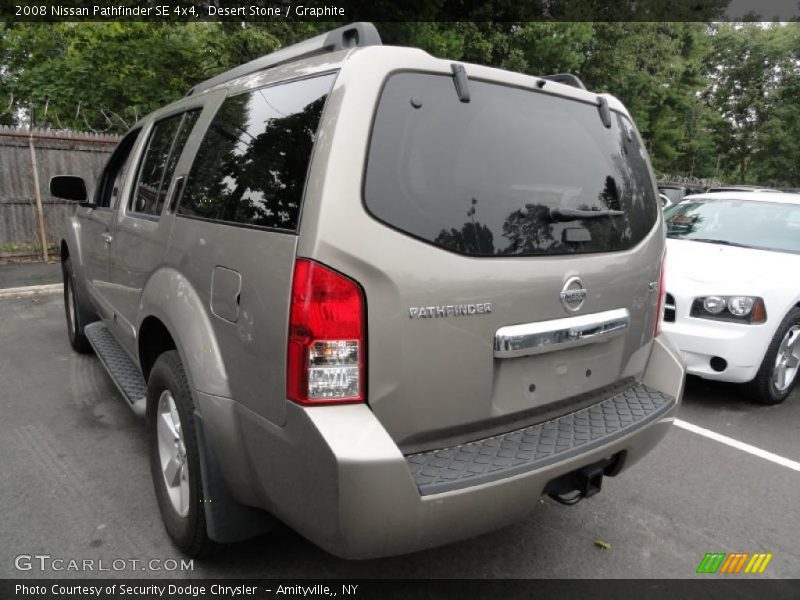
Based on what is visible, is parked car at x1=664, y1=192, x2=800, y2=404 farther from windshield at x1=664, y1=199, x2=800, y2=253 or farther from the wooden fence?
the wooden fence

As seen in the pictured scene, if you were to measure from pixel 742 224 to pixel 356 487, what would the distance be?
16.9 feet

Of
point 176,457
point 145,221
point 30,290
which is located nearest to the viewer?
point 176,457

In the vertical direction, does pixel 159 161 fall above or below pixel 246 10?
below

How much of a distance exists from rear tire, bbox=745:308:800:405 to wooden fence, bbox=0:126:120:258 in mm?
9456

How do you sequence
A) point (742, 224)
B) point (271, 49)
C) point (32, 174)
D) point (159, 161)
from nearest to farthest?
point (159, 161)
point (742, 224)
point (32, 174)
point (271, 49)

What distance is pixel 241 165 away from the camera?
2.14m

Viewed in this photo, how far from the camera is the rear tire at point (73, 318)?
487 cm

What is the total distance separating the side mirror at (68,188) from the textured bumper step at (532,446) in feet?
12.0

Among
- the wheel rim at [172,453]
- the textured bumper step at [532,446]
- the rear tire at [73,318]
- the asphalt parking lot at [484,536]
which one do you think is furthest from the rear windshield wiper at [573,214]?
the rear tire at [73,318]

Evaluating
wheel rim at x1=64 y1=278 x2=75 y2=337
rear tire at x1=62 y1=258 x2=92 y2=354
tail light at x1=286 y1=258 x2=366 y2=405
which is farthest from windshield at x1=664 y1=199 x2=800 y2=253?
wheel rim at x1=64 y1=278 x2=75 y2=337

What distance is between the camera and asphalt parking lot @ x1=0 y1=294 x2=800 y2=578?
2.45 metres

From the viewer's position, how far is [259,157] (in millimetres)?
2049

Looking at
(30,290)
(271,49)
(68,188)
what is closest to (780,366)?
(68,188)

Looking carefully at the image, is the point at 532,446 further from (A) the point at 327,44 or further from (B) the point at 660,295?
(A) the point at 327,44
